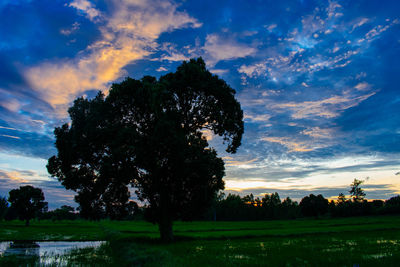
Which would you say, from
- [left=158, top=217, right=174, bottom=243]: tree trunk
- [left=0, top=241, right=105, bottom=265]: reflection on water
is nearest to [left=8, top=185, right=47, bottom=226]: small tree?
[left=0, top=241, right=105, bottom=265]: reflection on water

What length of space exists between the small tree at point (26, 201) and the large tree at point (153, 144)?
89699mm

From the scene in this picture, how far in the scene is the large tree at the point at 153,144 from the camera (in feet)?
86.6

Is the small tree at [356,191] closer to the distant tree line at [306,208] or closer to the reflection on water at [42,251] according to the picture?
the distant tree line at [306,208]

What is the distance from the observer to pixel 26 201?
101m

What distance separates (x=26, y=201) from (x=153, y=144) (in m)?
101

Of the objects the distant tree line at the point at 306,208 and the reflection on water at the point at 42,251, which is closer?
the reflection on water at the point at 42,251

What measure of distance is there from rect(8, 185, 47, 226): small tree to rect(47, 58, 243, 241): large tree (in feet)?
294

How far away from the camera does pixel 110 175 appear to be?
27000mm

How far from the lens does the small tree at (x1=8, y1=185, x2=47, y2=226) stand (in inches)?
3949

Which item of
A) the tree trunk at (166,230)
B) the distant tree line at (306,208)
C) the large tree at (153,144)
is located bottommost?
the distant tree line at (306,208)

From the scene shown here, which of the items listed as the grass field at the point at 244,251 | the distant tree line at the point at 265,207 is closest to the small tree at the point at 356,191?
the distant tree line at the point at 265,207

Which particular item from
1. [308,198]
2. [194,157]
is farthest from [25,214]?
[308,198]

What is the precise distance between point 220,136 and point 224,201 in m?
149

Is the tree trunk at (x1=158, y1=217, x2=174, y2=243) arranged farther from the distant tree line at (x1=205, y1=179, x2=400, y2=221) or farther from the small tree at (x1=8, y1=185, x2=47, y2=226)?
the distant tree line at (x1=205, y1=179, x2=400, y2=221)
